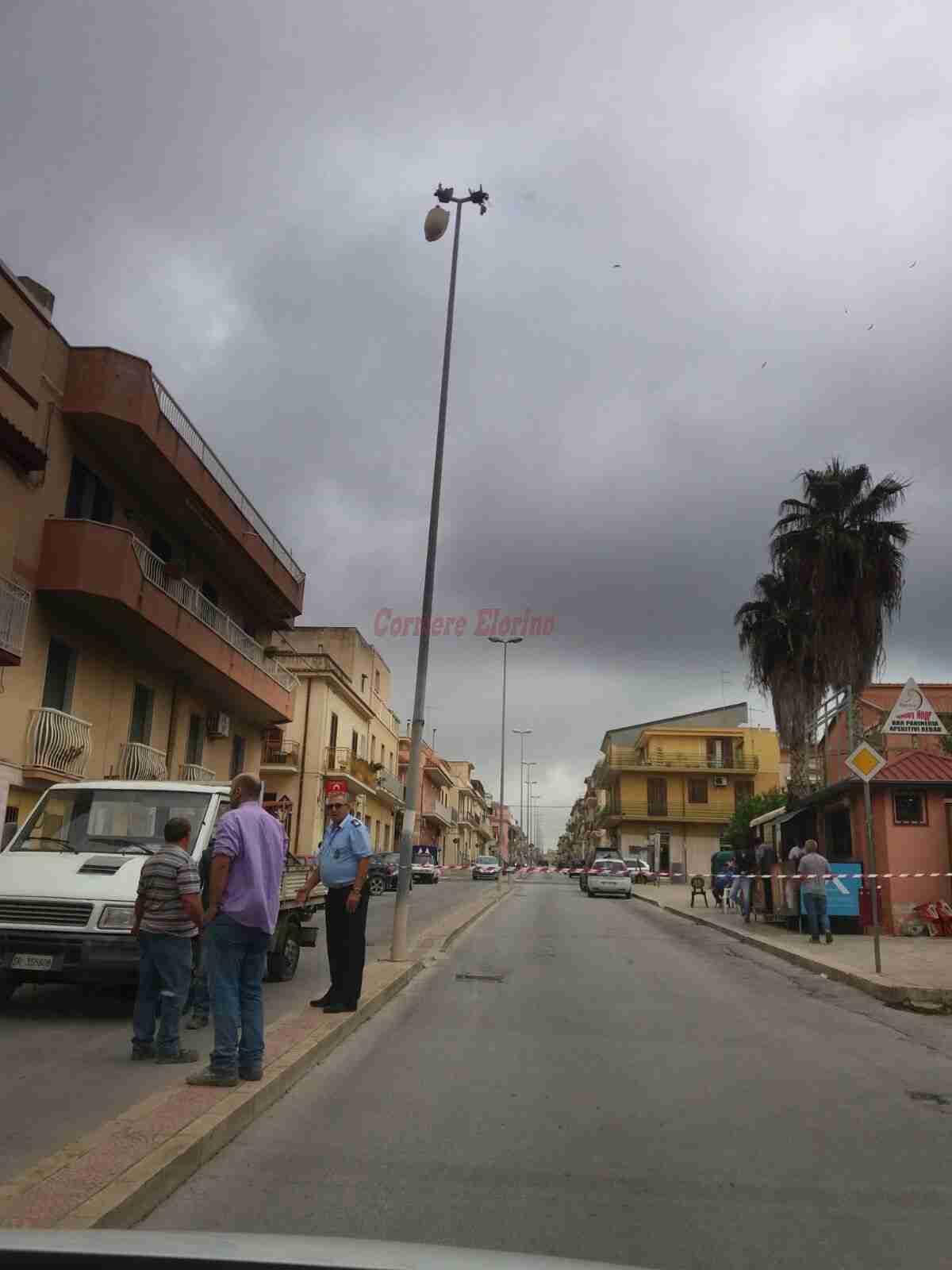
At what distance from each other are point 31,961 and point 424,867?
127 feet

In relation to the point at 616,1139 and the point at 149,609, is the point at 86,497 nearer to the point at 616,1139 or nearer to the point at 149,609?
the point at 149,609

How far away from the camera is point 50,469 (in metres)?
19.3

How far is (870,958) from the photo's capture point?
48.2 feet

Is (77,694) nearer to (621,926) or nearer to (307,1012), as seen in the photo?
(621,926)

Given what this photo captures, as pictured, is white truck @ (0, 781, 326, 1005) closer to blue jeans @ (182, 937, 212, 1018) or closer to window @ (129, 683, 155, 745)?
blue jeans @ (182, 937, 212, 1018)

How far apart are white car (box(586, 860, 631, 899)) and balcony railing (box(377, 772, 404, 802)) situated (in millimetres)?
18927

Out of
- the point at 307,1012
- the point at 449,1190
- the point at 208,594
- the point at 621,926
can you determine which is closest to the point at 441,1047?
the point at 307,1012

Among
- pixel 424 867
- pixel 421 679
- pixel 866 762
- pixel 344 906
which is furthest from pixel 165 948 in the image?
pixel 424 867

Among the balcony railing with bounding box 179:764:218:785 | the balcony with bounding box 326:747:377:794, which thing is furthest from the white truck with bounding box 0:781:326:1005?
the balcony with bounding box 326:747:377:794

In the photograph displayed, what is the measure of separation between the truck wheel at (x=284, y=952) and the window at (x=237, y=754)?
18796mm

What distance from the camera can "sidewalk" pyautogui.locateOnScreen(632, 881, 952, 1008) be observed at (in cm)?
1147

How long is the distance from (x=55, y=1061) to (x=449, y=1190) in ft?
11.9

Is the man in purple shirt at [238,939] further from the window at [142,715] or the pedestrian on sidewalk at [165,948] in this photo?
the window at [142,715]

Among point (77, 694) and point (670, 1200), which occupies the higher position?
point (77, 694)
